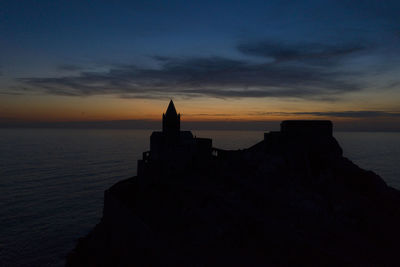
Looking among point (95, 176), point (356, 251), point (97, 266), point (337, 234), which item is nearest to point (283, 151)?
point (337, 234)

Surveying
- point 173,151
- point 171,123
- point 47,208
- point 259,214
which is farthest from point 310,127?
point 47,208

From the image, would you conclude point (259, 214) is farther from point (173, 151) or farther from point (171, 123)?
point (171, 123)

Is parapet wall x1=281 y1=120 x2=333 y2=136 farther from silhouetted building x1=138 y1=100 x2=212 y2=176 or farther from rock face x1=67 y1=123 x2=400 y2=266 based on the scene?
silhouetted building x1=138 y1=100 x2=212 y2=176

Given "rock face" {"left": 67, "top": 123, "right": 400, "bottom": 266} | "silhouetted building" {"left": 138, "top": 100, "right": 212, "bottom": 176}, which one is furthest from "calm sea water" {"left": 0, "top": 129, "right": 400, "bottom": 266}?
"silhouetted building" {"left": 138, "top": 100, "right": 212, "bottom": 176}

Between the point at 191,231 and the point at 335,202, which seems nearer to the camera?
the point at 191,231

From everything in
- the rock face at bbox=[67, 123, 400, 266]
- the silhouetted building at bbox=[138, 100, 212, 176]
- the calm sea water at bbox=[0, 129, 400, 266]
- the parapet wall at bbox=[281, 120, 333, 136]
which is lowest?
the calm sea water at bbox=[0, 129, 400, 266]

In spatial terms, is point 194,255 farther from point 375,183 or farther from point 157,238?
point 375,183

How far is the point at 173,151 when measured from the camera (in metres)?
38.9

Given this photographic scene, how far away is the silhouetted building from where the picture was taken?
36878mm

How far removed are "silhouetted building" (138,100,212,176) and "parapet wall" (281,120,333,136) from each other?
1279cm

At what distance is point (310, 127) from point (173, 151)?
19.2 metres

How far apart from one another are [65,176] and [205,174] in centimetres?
5789

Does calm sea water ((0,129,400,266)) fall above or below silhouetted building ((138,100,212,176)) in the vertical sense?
below

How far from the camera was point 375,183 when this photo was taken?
27922 millimetres
